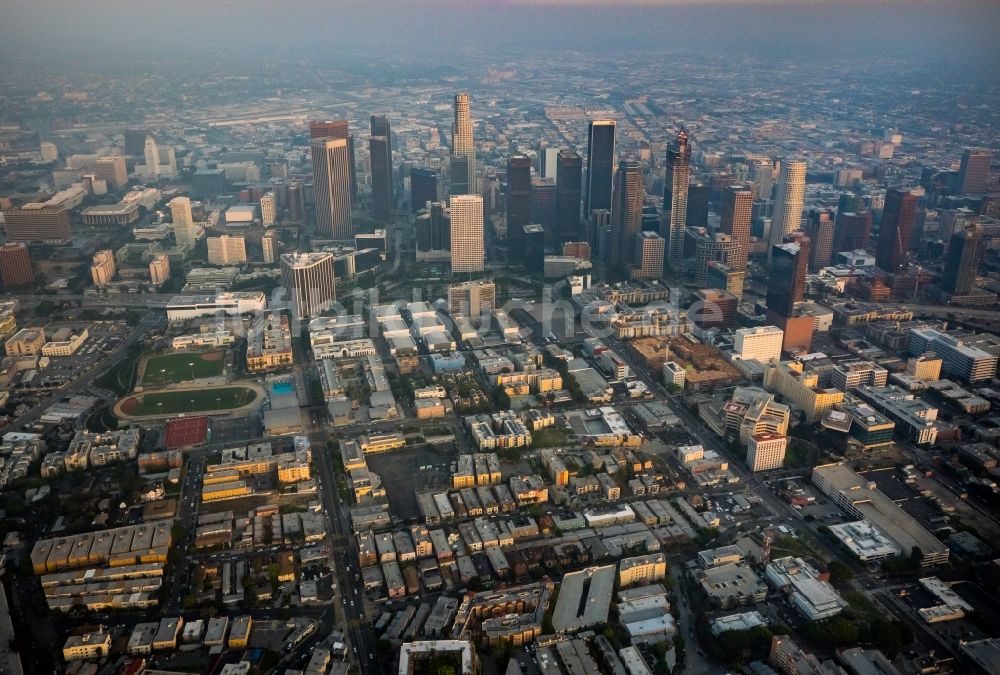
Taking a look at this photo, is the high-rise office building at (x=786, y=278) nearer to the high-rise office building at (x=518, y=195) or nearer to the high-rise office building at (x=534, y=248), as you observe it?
the high-rise office building at (x=534, y=248)

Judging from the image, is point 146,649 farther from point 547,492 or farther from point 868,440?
point 868,440

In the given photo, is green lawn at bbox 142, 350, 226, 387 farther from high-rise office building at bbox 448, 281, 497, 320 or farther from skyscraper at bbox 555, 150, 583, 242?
skyscraper at bbox 555, 150, 583, 242

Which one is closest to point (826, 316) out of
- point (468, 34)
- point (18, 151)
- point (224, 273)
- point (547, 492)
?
point (547, 492)

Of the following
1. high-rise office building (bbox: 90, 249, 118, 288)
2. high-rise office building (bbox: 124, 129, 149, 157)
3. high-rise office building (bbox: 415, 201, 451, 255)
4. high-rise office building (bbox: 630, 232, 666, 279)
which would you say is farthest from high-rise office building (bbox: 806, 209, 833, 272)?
high-rise office building (bbox: 124, 129, 149, 157)

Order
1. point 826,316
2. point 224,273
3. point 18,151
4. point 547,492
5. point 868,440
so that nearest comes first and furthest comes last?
point 547,492, point 868,440, point 826,316, point 224,273, point 18,151

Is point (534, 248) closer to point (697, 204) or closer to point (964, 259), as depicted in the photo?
point (697, 204)

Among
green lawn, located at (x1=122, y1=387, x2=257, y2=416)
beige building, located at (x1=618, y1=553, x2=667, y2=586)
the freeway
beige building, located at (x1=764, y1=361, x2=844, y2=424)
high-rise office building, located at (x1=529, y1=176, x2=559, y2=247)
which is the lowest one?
the freeway

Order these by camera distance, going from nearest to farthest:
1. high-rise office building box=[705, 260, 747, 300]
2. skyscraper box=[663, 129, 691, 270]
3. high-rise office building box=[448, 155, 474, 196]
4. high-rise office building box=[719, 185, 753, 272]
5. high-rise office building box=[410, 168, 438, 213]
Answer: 1. high-rise office building box=[705, 260, 747, 300]
2. high-rise office building box=[719, 185, 753, 272]
3. skyscraper box=[663, 129, 691, 270]
4. high-rise office building box=[410, 168, 438, 213]
5. high-rise office building box=[448, 155, 474, 196]
